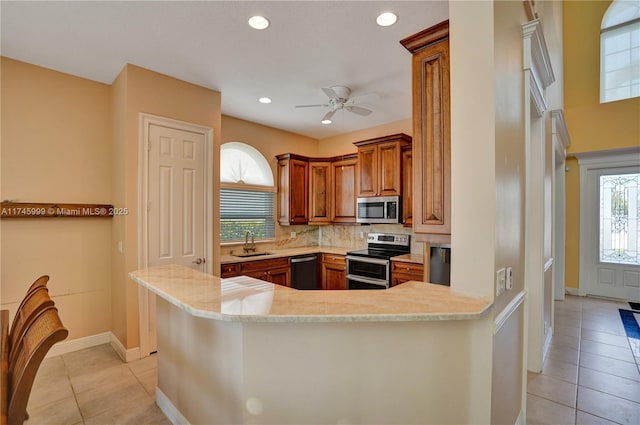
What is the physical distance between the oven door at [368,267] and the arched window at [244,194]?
154cm

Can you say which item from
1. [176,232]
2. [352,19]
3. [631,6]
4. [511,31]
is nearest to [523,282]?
[511,31]

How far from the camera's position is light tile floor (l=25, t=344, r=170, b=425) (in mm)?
2143

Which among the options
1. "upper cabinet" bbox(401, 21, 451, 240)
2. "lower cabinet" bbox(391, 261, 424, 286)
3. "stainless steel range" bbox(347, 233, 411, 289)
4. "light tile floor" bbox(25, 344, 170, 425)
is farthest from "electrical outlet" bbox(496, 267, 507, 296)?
"stainless steel range" bbox(347, 233, 411, 289)

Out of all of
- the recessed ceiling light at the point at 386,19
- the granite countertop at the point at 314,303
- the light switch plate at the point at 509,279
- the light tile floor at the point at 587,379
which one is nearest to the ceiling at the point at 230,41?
the recessed ceiling light at the point at 386,19

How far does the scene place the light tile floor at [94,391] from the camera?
214 cm

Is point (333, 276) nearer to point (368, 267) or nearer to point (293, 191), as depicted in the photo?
point (368, 267)

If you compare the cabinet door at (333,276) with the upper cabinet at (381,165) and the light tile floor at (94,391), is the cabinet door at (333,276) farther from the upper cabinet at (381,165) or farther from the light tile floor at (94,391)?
the light tile floor at (94,391)

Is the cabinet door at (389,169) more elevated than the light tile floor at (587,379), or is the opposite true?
the cabinet door at (389,169)

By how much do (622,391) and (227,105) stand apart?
197 inches

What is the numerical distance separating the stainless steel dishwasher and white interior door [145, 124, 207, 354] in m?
1.54

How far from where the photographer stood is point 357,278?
430cm

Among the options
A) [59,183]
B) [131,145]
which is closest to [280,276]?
[131,145]

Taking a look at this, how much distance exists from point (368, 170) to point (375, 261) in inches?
53.9

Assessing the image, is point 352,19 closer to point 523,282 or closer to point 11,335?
point 523,282
